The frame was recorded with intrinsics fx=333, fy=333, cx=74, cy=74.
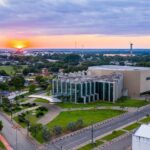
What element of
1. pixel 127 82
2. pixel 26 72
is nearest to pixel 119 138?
pixel 127 82

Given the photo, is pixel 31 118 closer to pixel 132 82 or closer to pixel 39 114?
pixel 39 114

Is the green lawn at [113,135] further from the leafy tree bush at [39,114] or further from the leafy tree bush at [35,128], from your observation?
the leafy tree bush at [39,114]

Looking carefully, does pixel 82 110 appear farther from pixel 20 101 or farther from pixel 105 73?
pixel 105 73

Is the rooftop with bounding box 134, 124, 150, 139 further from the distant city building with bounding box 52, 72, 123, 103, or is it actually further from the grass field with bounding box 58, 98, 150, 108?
the distant city building with bounding box 52, 72, 123, 103

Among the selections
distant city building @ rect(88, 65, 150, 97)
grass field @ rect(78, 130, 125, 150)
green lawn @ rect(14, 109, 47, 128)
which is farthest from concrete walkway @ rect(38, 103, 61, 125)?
distant city building @ rect(88, 65, 150, 97)

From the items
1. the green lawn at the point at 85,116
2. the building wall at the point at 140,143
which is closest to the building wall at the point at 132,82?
the green lawn at the point at 85,116

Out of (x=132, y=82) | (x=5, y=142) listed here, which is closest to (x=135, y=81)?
(x=132, y=82)

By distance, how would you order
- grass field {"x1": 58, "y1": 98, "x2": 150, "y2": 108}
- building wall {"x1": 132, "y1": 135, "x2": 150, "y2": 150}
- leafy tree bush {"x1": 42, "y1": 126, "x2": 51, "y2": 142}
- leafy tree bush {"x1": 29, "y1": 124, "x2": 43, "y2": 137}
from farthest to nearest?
grass field {"x1": 58, "y1": 98, "x2": 150, "y2": 108} < leafy tree bush {"x1": 29, "y1": 124, "x2": 43, "y2": 137} < leafy tree bush {"x1": 42, "y1": 126, "x2": 51, "y2": 142} < building wall {"x1": 132, "y1": 135, "x2": 150, "y2": 150}
